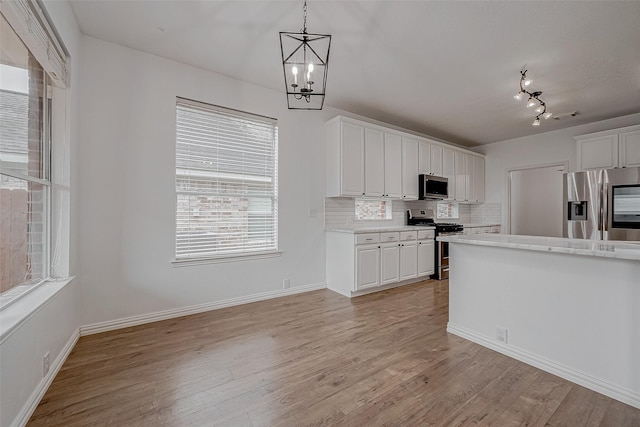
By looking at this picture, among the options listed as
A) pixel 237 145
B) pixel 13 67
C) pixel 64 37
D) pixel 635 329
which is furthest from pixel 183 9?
pixel 635 329

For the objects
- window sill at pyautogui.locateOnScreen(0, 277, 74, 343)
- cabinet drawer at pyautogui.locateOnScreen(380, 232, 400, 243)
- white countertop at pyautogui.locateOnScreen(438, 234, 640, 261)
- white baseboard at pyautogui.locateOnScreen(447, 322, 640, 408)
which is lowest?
white baseboard at pyautogui.locateOnScreen(447, 322, 640, 408)

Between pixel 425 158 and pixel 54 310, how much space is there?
16.9 ft

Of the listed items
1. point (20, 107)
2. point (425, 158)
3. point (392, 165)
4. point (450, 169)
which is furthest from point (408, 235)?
point (20, 107)

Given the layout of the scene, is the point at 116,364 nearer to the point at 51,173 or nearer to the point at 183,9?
the point at 51,173

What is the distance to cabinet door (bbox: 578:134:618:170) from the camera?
4.07 meters

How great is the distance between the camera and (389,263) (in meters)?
4.02

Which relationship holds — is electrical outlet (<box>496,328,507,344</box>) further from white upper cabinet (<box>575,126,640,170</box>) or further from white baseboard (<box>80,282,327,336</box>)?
white upper cabinet (<box>575,126,640,170</box>)

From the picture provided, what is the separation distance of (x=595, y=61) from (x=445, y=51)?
162 centimetres

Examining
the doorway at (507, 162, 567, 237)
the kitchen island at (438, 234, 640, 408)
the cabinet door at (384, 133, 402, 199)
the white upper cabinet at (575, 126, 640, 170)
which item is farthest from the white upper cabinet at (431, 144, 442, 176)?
the kitchen island at (438, 234, 640, 408)

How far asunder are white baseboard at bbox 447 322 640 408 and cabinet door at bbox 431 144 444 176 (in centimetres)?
328

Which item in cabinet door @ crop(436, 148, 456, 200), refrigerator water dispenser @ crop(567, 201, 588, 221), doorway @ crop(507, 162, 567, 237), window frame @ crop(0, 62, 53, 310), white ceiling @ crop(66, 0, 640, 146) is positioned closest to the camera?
window frame @ crop(0, 62, 53, 310)

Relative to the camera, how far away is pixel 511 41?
8.26ft

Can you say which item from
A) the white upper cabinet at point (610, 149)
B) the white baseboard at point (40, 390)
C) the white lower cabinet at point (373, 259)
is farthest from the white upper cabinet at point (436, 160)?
the white baseboard at point (40, 390)

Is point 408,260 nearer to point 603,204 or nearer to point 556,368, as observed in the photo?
point 556,368
